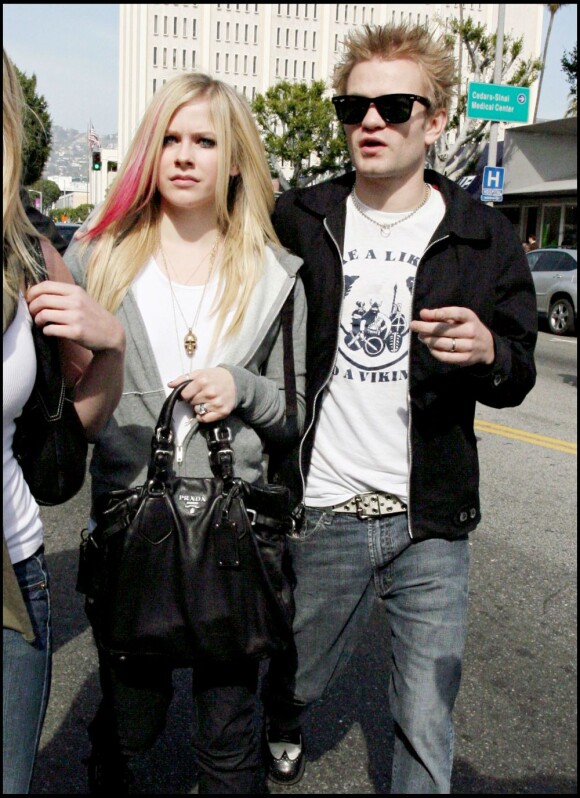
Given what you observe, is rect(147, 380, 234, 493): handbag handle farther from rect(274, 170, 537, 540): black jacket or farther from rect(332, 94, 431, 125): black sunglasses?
rect(332, 94, 431, 125): black sunglasses

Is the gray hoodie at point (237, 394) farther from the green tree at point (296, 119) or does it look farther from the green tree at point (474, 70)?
the green tree at point (296, 119)

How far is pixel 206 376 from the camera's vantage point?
6.84ft

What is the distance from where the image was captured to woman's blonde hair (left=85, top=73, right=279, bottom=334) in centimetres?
224

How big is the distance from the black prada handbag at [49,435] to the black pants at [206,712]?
1.81ft

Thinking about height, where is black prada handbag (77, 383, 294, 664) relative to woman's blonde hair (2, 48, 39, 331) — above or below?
below

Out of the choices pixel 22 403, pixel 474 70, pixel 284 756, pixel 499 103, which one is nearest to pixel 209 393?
pixel 22 403

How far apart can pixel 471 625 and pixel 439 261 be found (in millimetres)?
2223

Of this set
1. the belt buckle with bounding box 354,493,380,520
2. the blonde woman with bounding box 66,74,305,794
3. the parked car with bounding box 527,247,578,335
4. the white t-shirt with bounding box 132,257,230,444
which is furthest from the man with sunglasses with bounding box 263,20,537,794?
the parked car with bounding box 527,247,578,335

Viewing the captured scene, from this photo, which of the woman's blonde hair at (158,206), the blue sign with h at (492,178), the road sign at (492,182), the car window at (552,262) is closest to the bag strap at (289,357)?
the woman's blonde hair at (158,206)

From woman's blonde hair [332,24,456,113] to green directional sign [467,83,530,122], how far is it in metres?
16.1

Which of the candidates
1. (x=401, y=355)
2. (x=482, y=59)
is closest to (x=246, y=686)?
(x=401, y=355)

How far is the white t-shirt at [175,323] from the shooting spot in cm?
222

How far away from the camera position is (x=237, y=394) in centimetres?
212

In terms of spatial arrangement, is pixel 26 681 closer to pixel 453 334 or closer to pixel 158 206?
pixel 453 334
